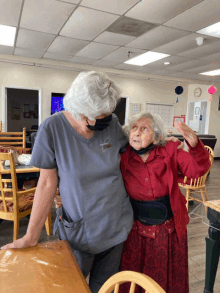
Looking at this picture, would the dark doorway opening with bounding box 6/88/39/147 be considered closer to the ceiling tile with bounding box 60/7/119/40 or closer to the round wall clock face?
the ceiling tile with bounding box 60/7/119/40

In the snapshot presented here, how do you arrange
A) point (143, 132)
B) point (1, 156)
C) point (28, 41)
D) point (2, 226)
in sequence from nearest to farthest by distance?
point (143, 132)
point (1, 156)
point (2, 226)
point (28, 41)

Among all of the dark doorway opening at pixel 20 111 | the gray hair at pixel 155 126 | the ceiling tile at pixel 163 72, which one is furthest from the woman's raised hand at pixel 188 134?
the dark doorway opening at pixel 20 111

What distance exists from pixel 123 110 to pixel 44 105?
270cm

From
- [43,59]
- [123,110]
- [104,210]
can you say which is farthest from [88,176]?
[123,110]

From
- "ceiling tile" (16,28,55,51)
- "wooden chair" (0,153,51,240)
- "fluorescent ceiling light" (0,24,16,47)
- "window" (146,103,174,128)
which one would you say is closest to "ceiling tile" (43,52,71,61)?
"ceiling tile" (16,28,55,51)

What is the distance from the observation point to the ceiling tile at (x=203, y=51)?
4572 millimetres

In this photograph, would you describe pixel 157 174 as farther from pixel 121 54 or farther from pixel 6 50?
pixel 6 50

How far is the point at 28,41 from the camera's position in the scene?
4.71 metres

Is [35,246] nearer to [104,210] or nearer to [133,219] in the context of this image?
[104,210]

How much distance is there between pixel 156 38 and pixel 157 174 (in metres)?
3.76

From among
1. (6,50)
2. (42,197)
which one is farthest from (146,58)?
(42,197)

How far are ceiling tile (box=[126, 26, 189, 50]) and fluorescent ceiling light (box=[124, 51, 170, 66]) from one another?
52 cm

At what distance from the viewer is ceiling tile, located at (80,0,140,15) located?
9.64 feet

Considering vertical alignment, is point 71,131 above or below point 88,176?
above
